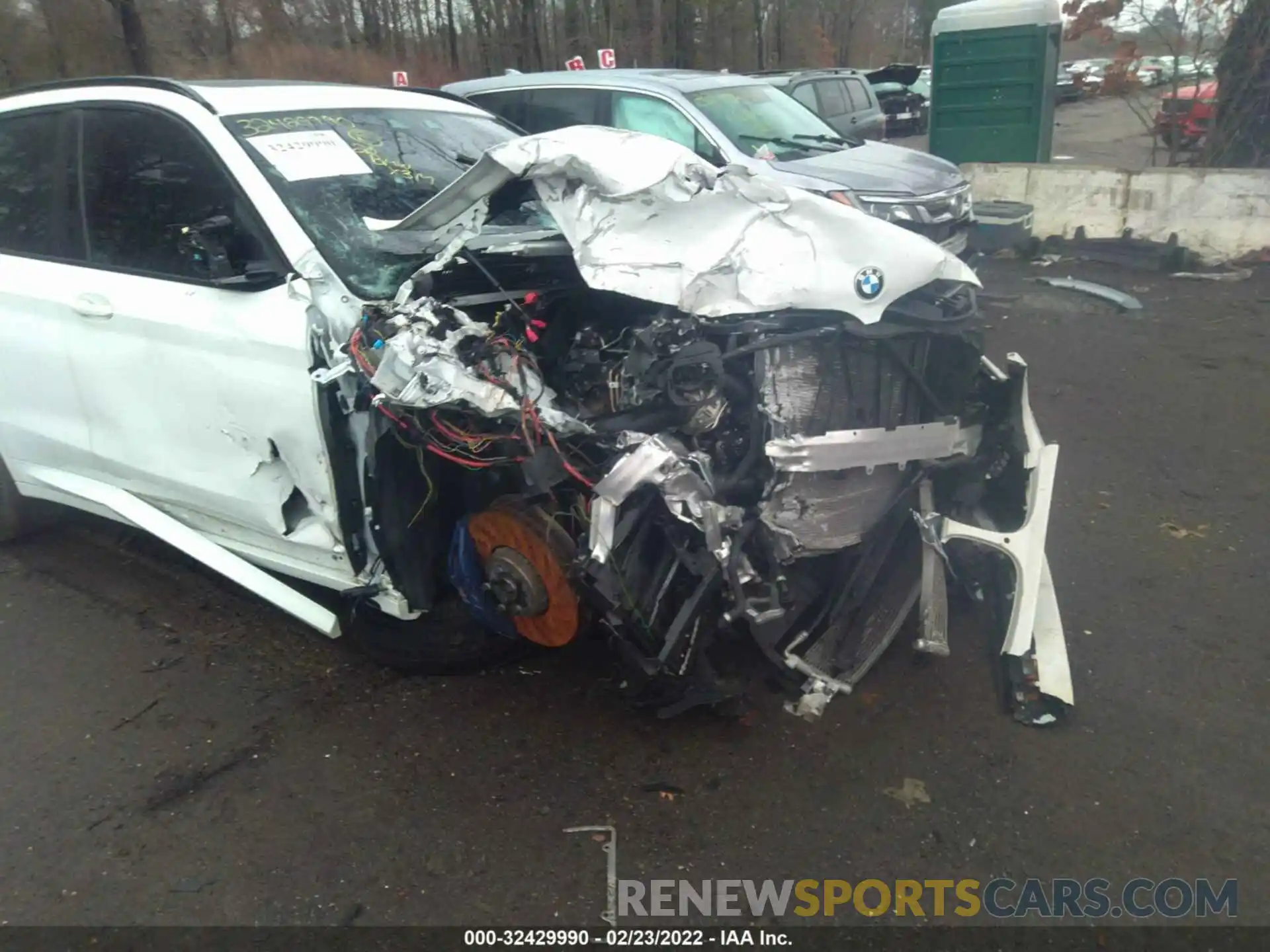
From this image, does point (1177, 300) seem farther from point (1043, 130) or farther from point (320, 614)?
point (320, 614)

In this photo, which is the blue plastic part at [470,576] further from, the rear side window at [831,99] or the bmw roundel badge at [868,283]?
the rear side window at [831,99]

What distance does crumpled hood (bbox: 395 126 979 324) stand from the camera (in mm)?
2748

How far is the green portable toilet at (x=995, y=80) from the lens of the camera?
33.4 ft

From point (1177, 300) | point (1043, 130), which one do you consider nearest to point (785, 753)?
point (1177, 300)

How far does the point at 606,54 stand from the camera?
1246 cm

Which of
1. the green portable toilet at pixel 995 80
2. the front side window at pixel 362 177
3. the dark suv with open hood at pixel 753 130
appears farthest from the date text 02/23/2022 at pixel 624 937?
the green portable toilet at pixel 995 80

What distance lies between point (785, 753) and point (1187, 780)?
3.59 ft

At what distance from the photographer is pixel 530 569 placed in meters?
2.93

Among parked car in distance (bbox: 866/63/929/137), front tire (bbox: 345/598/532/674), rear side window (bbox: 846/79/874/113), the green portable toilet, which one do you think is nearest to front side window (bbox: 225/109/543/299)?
front tire (bbox: 345/598/532/674)

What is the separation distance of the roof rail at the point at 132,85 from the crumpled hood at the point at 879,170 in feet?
16.1

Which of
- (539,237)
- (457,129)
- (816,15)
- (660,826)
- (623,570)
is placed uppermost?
(816,15)

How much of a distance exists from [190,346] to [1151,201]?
8.70m

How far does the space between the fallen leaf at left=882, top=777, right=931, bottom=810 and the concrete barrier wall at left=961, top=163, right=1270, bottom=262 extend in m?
7.90

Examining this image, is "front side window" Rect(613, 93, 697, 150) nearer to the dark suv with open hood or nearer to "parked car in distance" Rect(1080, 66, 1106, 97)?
the dark suv with open hood
